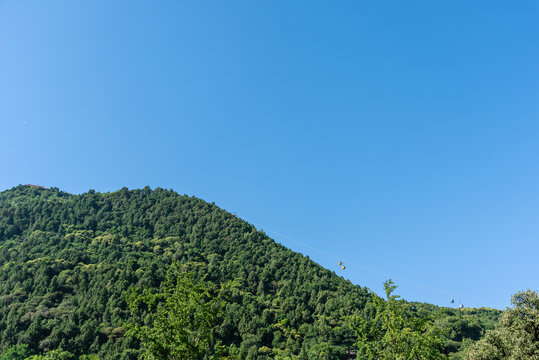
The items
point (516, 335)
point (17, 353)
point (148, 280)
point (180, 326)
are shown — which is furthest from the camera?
point (148, 280)

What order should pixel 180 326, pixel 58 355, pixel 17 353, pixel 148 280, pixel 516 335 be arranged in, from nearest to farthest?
1. pixel 180 326
2. pixel 516 335
3. pixel 58 355
4. pixel 17 353
5. pixel 148 280

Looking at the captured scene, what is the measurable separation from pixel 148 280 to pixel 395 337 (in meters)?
105

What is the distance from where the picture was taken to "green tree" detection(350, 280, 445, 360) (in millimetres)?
20312

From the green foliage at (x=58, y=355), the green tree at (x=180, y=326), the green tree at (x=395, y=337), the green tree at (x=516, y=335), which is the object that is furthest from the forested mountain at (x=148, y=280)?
the green tree at (x=180, y=326)

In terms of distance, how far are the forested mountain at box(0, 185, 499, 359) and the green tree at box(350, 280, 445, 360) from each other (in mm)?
31761

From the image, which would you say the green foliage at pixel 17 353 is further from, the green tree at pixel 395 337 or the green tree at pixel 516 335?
the green tree at pixel 516 335

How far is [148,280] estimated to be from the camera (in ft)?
371

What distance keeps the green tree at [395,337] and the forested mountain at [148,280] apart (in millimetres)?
31761

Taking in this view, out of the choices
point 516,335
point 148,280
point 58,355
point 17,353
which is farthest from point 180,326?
point 148,280

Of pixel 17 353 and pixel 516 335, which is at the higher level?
pixel 516 335

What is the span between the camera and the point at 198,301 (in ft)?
65.2

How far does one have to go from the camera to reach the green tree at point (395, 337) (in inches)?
800

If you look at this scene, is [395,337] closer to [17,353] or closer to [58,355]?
[58,355]

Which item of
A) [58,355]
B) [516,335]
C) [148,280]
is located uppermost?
[148,280]
